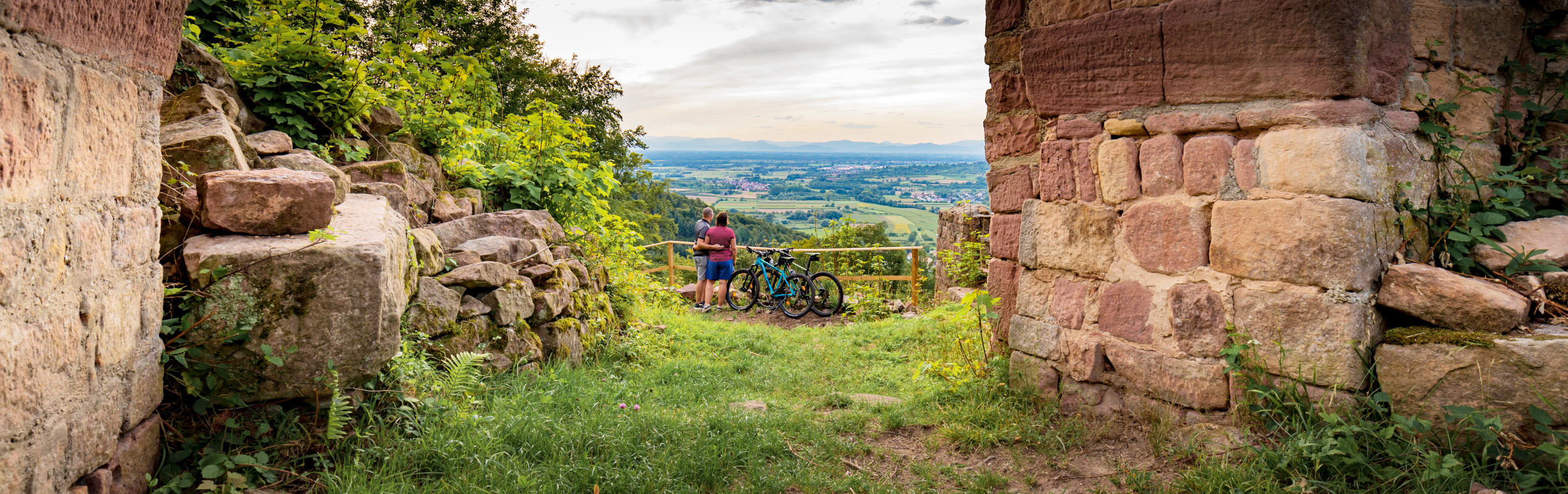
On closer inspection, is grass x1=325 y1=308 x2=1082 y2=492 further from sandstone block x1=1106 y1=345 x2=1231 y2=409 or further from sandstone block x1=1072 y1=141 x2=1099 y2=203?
sandstone block x1=1072 y1=141 x2=1099 y2=203

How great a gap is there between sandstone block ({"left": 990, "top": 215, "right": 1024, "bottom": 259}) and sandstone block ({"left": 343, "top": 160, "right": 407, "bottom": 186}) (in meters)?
3.49


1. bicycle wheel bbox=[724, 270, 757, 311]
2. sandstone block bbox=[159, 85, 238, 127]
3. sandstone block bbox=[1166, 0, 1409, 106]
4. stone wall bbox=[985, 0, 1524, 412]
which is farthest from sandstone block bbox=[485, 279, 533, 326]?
bicycle wheel bbox=[724, 270, 757, 311]

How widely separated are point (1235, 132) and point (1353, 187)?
42 cm

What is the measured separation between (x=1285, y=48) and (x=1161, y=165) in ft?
1.84

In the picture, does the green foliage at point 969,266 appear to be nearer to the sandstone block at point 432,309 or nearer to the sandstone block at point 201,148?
the sandstone block at point 432,309

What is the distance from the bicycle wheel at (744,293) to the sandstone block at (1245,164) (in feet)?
25.2

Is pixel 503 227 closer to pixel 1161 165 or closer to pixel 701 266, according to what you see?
pixel 1161 165

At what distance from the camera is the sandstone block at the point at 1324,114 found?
2447mm

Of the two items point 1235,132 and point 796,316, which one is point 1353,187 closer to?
point 1235,132

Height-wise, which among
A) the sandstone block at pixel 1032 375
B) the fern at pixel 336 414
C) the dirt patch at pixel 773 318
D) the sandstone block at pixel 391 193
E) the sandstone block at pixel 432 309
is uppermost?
the sandstone block at pixel 391 193

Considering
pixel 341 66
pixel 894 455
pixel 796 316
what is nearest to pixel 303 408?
pixel 894 455

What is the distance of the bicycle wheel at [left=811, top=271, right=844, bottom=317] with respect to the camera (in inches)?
379

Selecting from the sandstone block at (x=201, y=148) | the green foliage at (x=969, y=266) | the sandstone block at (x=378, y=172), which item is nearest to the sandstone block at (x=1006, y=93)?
the sandstone block at (x=201, y=148)

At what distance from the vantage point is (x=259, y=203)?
265 centimetres
